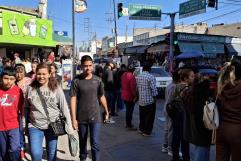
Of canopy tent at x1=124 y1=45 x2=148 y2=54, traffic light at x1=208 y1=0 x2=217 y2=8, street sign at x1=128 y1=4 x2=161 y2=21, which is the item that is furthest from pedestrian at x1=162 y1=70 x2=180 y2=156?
canopy tent at x1=124 y1=45 x2=148 y2=54

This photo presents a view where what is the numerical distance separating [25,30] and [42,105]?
18533mm

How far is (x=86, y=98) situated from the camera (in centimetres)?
613

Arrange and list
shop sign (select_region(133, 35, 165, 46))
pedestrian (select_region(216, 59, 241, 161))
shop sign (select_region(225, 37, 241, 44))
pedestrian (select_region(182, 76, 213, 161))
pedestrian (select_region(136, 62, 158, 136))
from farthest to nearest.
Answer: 1. shop sign (select_region(133, 35, 165, 46))
2. shop sign (select_region(225, 37, 241, 44))
3. pedestrian (select_region(136, 62, 158, 136))
4. pedestrian (select_region(182, 76, 213, 161))
5. pedestrian (select_region(216, 59, 241, 161))

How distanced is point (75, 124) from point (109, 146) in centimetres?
267

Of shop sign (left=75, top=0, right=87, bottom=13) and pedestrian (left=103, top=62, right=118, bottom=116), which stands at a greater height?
shop sign (left=75, top=0, right=87, bottom=13)

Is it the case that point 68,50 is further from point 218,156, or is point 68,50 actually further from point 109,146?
point 218,156

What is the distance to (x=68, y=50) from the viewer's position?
35312mm

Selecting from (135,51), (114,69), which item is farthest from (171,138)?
(135,51)

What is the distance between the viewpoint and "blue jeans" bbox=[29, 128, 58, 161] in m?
5.30

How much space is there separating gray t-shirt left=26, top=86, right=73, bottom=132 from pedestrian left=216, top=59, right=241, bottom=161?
206 centimetres

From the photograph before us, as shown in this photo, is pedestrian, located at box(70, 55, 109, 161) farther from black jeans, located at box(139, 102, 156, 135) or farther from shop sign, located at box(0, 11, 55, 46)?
shop sign, located at box(0, 11, 55, 46)

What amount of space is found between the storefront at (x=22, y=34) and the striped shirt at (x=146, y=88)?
13.1m

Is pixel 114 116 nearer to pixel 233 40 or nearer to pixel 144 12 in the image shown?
pixel 144 12

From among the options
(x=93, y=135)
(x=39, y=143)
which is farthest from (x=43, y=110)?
(x=93, y=135)
